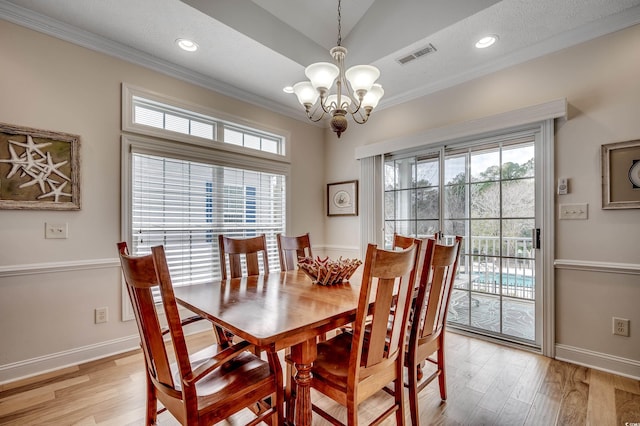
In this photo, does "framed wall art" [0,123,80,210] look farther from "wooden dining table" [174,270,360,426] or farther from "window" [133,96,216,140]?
"wooden dining table" [174,270,360,426]

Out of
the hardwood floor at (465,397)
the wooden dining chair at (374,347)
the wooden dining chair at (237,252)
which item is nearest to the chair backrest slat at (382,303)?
the wooden dining chair at (374,347)

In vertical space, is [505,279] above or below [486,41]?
below

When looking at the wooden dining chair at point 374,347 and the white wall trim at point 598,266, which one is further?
the white wall trim at point 598,266

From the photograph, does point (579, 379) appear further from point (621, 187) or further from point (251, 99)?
point (251, 99)

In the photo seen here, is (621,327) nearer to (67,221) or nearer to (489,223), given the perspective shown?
(489,223)

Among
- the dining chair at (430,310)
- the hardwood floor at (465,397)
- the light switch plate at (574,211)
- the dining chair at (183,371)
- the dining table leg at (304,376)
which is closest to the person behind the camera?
the dining chair at (183,371)

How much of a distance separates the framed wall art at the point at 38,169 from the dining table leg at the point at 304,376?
227cm

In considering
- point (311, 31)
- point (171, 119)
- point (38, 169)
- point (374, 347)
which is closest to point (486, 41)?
point (311, 31)

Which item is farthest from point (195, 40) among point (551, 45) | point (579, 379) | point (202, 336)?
point (579, 379)

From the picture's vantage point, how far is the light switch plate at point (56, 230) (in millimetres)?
2266

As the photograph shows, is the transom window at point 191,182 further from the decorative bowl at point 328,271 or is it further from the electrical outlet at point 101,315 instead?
the decorative bowl at point 328,271

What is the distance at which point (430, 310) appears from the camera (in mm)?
1664

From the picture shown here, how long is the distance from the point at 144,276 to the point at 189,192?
2157 millimetres

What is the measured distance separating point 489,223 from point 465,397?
164 cm
